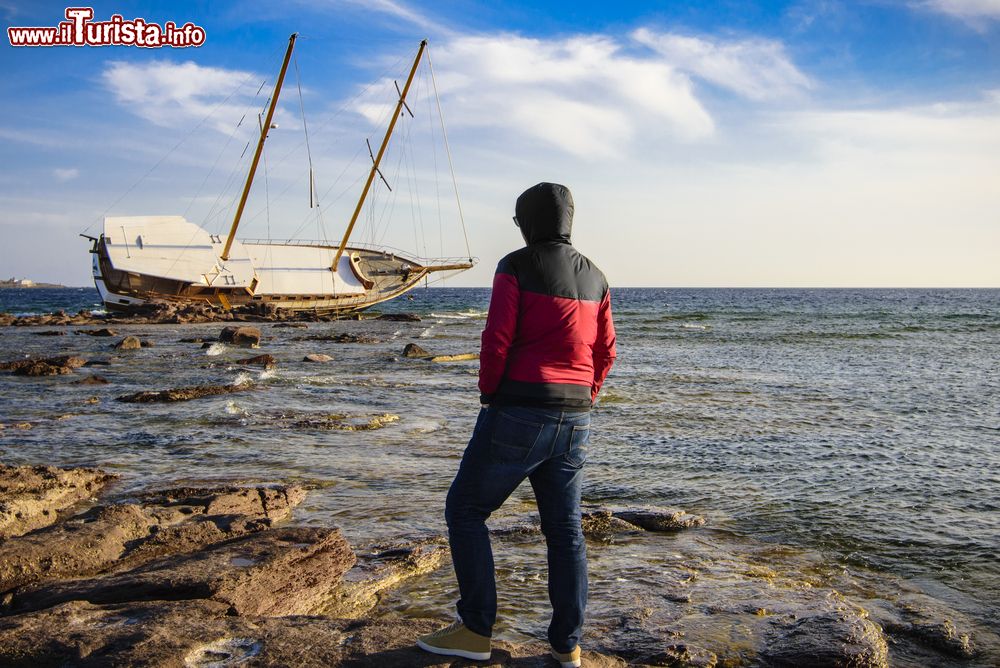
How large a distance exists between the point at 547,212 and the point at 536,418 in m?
0.93

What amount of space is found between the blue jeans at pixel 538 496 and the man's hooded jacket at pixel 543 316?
0.11m

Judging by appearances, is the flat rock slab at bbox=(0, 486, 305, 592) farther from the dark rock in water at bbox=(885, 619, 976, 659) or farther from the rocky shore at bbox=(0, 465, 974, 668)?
the dark rock in water at bbox=(885, 619, 976, 659)

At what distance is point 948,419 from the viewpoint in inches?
482

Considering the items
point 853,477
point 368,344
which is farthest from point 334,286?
point 853,477

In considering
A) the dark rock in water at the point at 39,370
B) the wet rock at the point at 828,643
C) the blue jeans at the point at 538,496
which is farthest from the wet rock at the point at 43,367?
the wet rock at the point at 828,643

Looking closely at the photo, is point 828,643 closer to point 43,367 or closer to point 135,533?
point 135,533

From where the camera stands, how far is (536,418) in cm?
338

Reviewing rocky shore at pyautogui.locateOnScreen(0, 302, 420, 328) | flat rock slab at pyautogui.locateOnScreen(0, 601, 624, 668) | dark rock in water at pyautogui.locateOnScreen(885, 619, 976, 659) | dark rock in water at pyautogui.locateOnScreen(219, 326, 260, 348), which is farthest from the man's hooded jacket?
rocky shore at pyautogui.locateOnScreen(0, 302, 420, 328)

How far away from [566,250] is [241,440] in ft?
24.9

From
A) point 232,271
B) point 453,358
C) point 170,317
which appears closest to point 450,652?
point 453,358

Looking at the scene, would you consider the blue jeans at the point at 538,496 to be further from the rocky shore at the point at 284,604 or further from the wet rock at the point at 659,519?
the wet rock at the point at 659,519

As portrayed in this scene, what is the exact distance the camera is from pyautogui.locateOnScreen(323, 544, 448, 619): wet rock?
14.5 feet

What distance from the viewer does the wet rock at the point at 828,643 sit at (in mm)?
3795

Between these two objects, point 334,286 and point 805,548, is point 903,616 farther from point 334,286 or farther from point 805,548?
point 334,286
